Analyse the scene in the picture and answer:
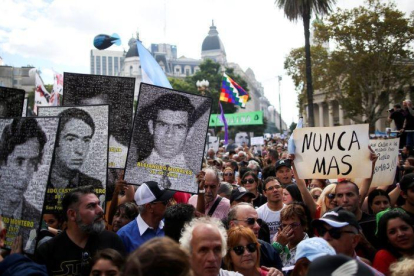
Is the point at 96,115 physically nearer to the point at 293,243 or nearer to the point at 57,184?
the point at 57,184

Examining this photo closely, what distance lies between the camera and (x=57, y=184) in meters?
4.68

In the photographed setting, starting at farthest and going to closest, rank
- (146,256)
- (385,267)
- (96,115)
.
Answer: (96,115) → (385,267) → (146,256)

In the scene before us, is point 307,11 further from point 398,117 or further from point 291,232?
point 291,232

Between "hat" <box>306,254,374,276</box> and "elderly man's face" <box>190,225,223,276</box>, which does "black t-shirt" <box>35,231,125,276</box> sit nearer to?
"elderly man's face" <box>190,225,223,276</box>

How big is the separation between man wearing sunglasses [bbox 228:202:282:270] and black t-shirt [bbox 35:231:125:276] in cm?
104

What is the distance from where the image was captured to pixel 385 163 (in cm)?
735

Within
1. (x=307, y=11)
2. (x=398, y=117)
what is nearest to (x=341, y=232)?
(x=398, y=117)

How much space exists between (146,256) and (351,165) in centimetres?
455

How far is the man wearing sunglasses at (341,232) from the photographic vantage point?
3.66 metres

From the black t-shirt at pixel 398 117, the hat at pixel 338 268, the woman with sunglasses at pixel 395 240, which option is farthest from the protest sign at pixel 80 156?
the black t-shirt at pixel 398 117

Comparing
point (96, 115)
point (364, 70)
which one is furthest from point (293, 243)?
point (364, 70)

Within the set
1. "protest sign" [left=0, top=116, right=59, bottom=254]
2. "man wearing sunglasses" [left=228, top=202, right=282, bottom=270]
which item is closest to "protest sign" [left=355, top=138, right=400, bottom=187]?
"man wearing sunglasses" [left=228, top=202, right=282, bottom=270]

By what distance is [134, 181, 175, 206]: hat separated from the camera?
470cm

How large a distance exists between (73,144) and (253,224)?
1.87 meters
